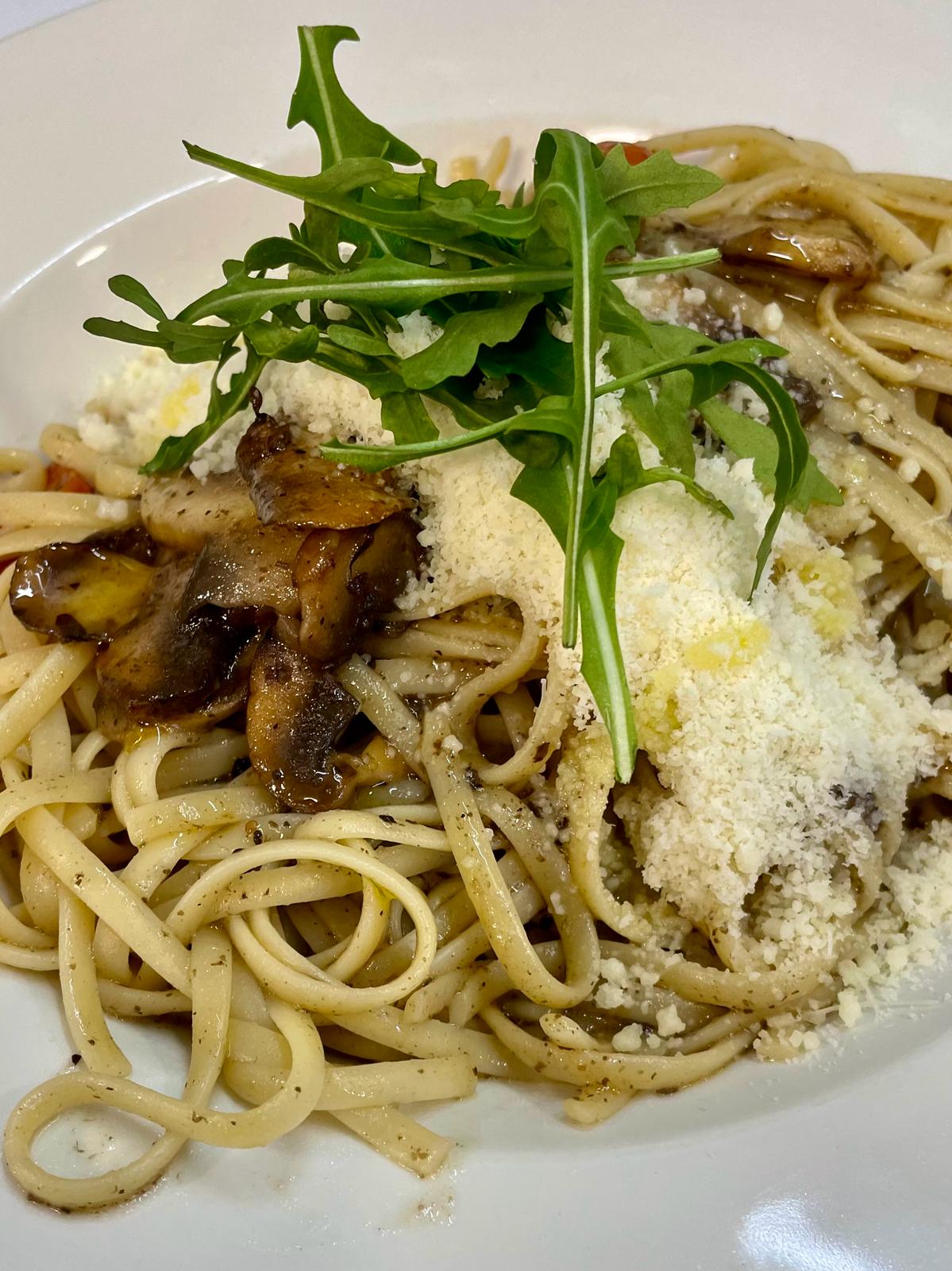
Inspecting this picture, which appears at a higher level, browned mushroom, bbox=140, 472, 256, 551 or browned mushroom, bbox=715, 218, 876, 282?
browned mushroom, bbox=715, 218, 876, 282

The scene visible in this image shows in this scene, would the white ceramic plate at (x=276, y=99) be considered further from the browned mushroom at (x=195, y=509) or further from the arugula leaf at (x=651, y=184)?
the arugula leaf at (x=651, y=184)

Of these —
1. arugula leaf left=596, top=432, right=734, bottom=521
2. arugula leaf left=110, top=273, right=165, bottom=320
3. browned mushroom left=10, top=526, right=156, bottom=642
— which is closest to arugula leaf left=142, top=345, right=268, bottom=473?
arugula leaf left=110, top=273, right=165, bottom=320

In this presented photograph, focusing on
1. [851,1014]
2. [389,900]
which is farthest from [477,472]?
[851,1014]

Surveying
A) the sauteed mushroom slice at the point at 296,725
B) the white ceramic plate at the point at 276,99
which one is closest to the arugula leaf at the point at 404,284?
the sauteed mushroom slice at the point at 296,725

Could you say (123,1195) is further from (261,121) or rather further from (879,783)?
(261,121)

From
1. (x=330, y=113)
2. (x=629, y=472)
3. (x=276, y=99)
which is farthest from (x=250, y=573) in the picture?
(x=276, y=99)

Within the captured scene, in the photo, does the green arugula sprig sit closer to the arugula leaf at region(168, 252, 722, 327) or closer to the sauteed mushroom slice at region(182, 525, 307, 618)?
the arugula leaf at region(168, 252, 722, 327)
